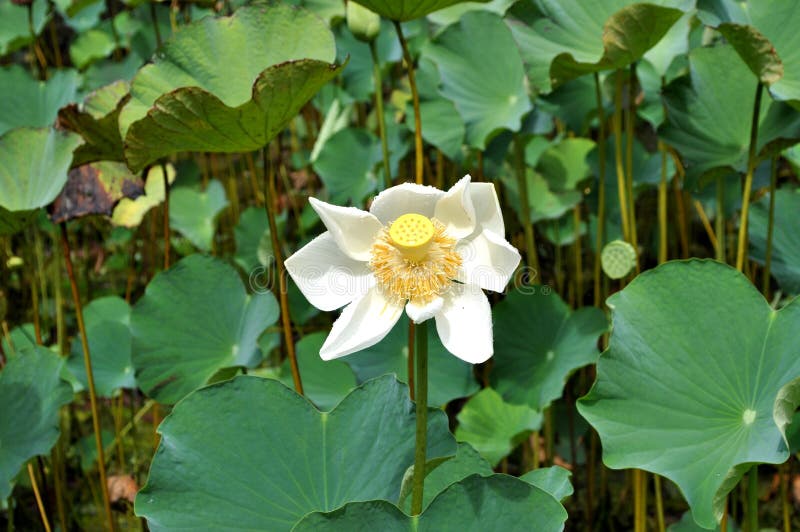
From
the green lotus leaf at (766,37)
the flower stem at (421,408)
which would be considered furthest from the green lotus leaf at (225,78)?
the green lotus leaf at (766,37)

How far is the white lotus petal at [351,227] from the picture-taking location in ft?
2.89

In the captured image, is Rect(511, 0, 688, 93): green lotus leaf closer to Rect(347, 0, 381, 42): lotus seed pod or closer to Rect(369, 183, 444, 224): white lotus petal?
Rect(347, 0, 381, 42): lotus seed pod

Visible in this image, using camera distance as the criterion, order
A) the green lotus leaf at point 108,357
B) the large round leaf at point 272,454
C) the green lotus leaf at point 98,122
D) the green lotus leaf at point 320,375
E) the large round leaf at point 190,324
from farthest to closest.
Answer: the green lotus leaf at point 108,357 → the green lotus leaf at point 320,375 → the large round leaf at point 190,324 → the green lotus leaf at point 98,122 → the large round leaf at point 272,454

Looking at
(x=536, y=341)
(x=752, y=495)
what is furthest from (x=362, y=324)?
(x=536, y=341)

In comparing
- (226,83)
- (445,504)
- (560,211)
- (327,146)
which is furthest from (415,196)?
(327,146)

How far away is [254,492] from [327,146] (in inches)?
55.0

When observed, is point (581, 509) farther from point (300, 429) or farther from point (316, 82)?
point (316, 82)

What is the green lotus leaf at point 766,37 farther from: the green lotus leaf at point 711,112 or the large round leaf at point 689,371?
the large round leaf at point 689,371

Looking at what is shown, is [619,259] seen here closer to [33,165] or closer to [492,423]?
[492,423]

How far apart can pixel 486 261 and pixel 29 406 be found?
0.93 meters

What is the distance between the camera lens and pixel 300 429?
3.44 ft

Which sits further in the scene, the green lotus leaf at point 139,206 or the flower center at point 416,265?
the green lotus leaf at point 139,206

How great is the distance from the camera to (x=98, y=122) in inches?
55.8

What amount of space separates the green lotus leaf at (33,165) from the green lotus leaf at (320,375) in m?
0.53
